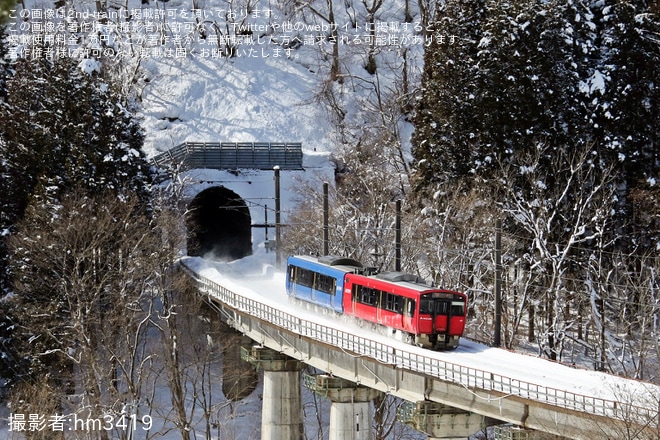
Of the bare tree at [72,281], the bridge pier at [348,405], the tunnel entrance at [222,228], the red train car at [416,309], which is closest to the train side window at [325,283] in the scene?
the red train car at [416,309]

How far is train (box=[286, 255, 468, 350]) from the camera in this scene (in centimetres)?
2769

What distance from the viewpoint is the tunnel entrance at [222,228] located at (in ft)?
203

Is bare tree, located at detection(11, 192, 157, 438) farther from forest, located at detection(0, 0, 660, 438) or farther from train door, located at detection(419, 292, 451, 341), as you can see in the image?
train door, located at detection(419, 292, 451, 341)

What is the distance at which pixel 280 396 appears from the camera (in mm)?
37250

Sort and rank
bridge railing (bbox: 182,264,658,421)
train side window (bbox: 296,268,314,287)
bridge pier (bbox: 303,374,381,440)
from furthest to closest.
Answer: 1. train side window (bbox: 296,268,314,287)
2. bridge pier (bbox: 303,374,381,440)
3. bridge railing (bbox: 182,264,658,421)

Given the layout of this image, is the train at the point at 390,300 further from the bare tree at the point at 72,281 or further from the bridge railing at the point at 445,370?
Result: the bare tree at the point at 72,281

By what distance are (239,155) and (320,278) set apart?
25601 millimetres

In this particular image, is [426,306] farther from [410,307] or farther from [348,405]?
[348,405]

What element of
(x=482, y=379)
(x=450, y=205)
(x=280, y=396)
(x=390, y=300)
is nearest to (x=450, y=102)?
(x=450, y=205)

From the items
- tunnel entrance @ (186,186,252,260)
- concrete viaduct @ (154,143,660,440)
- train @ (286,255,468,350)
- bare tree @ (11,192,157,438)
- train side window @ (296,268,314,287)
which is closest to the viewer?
concrete viaduct @ (154,143,660,440)

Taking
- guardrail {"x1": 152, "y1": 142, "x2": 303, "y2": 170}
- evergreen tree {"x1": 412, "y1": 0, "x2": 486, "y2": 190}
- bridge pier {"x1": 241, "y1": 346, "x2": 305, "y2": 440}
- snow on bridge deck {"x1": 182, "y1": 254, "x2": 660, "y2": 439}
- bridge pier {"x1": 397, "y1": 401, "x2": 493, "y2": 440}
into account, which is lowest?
bridge pier {"x1": 241, "y1": 346, "x2": 305, "y2": 440}

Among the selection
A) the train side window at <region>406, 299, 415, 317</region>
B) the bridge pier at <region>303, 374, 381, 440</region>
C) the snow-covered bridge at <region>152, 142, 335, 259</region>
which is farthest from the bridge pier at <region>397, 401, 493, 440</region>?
the snow-covered bridge at <region>152, 142, 335, 259</region>

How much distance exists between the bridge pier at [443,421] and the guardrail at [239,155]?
35.1 metres

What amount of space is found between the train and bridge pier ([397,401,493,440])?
9.89ft
